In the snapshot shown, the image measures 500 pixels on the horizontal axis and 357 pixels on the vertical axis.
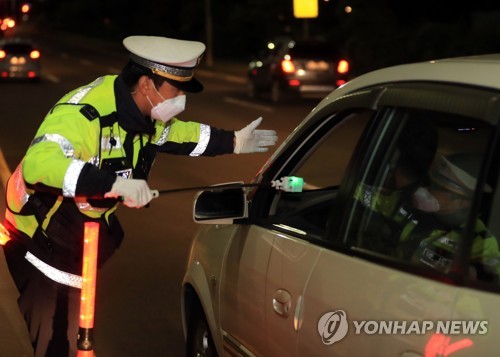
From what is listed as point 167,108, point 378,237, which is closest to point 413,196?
point 378,237

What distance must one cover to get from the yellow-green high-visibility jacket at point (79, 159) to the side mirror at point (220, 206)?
0.27 m

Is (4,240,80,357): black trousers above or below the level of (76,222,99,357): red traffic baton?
below

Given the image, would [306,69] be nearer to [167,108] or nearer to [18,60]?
[18,60]

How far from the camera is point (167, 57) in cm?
381

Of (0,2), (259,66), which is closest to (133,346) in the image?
(259,66)

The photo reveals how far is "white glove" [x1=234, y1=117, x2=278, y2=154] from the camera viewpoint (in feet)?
14.9

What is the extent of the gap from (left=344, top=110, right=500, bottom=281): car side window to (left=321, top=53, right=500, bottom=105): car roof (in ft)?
0.42

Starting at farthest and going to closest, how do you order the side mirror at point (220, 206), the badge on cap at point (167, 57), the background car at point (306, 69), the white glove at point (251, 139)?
the background car at point (306, 69) → the white glove at point (251, 139) → the side mirror at point (220, 206) → the badge on cap at point (167, 57)

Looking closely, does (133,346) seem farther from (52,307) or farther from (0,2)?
(0,2)

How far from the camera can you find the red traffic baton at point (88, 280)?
340 centimetres

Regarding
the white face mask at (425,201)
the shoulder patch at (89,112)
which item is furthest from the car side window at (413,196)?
the shoulder patch at (89,112)

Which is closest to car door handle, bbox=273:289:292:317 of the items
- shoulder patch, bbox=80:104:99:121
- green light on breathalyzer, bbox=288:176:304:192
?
green light on breathalyzer, bbox=288:176:304:192

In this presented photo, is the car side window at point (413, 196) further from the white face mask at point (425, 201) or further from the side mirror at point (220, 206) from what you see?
the side mirror at point (220, 206)

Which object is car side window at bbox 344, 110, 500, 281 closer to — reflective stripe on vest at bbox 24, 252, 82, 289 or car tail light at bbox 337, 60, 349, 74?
reflective stripe on vest at bbox 24, 252, 82, 289
